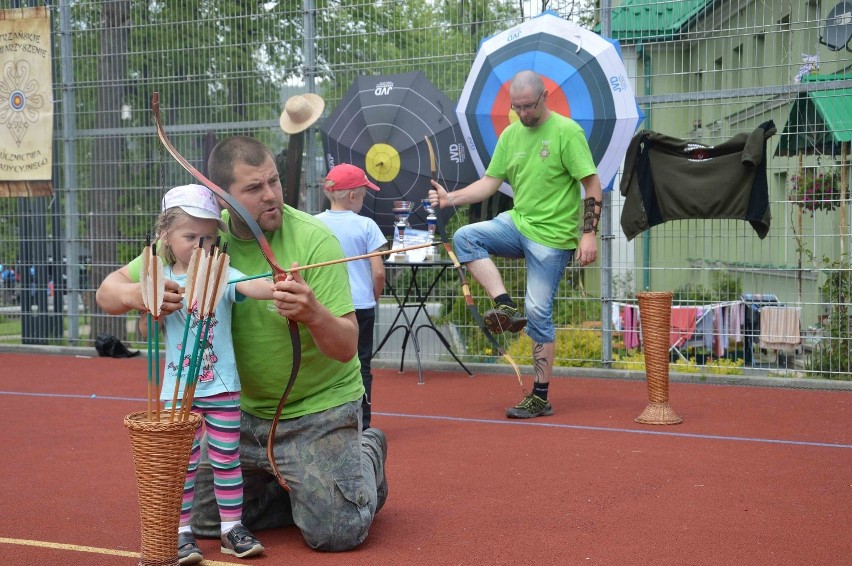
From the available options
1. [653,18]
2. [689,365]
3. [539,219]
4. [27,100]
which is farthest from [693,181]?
[27,100]

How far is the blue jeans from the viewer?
22.7 feet

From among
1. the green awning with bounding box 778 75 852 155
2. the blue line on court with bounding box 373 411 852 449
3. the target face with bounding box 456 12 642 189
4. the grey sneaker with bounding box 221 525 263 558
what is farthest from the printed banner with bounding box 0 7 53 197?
the grey sneaker with bounding box 221 525 263 558

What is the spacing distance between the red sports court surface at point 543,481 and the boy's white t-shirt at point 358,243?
926mm

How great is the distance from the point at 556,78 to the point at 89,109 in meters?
5.32

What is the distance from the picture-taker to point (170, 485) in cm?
328

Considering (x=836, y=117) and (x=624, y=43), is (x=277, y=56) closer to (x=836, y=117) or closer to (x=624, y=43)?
(x=624, y=43)

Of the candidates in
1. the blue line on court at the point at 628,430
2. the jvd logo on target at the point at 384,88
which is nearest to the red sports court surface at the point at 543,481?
the blue line on court at the point at 628,430

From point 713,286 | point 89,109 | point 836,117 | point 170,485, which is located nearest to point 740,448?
point 713,286

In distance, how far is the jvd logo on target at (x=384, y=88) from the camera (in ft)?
29.0

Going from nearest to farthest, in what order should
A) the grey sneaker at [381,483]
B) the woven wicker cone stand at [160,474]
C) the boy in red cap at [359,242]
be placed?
the woven wicker cone stand at [160,474], the grey sneaker at [381,483], the boy in red cap at [359,242]

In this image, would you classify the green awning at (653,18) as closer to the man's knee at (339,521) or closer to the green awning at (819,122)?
the green awning at (819,122)

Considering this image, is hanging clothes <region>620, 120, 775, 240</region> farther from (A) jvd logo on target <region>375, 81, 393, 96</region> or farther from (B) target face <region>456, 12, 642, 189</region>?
(A) jvd logo on target <region>375, 81, 393, 96</region>

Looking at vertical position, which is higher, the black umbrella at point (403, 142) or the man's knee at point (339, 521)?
the black umbrella at point (403, 142)

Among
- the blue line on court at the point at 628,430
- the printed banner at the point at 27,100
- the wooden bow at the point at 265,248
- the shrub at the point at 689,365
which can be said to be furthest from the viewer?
the printed banner at the point at 27,100
